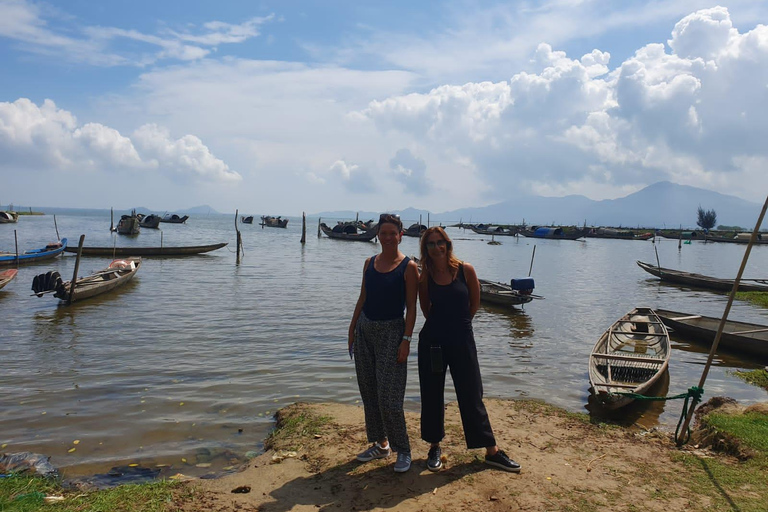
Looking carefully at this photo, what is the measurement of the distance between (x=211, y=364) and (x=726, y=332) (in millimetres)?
11644

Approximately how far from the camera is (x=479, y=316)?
15.7 metres

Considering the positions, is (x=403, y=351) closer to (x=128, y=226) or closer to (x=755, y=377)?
(x=755, y=377)

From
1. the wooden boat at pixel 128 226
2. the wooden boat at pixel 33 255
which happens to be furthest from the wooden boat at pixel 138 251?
the wooden boat at pixel 128 226

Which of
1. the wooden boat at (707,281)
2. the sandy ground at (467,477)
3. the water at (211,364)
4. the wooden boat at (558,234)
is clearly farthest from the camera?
the wooden boat at (558,234)

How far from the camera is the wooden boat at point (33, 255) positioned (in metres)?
24.2

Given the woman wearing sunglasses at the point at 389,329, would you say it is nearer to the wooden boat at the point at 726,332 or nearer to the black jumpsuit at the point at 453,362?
the black jumpsuit at the point at 453,362

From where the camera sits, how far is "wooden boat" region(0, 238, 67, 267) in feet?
79.5

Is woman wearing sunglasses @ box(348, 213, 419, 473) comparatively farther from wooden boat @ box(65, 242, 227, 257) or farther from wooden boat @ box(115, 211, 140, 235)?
wooden boat @ box(115, 211, 140, 235)

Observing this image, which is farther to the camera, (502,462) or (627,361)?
(627,361)

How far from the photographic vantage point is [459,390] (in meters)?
4.40

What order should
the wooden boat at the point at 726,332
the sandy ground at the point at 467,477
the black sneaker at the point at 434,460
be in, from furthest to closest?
the wooden boat at the point at 726,332, the black sneaker at the point at 434,460, the sandy ground at the point at 467,477

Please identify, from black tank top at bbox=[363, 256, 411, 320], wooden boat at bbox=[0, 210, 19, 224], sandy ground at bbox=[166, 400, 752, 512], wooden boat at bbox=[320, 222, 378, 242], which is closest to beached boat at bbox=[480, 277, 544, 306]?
sandy ground at bbox=[166, 400, 752, 512]

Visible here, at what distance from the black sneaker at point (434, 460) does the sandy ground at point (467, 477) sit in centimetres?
5

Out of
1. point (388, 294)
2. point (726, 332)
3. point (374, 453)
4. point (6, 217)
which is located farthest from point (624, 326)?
point (6, 217)
